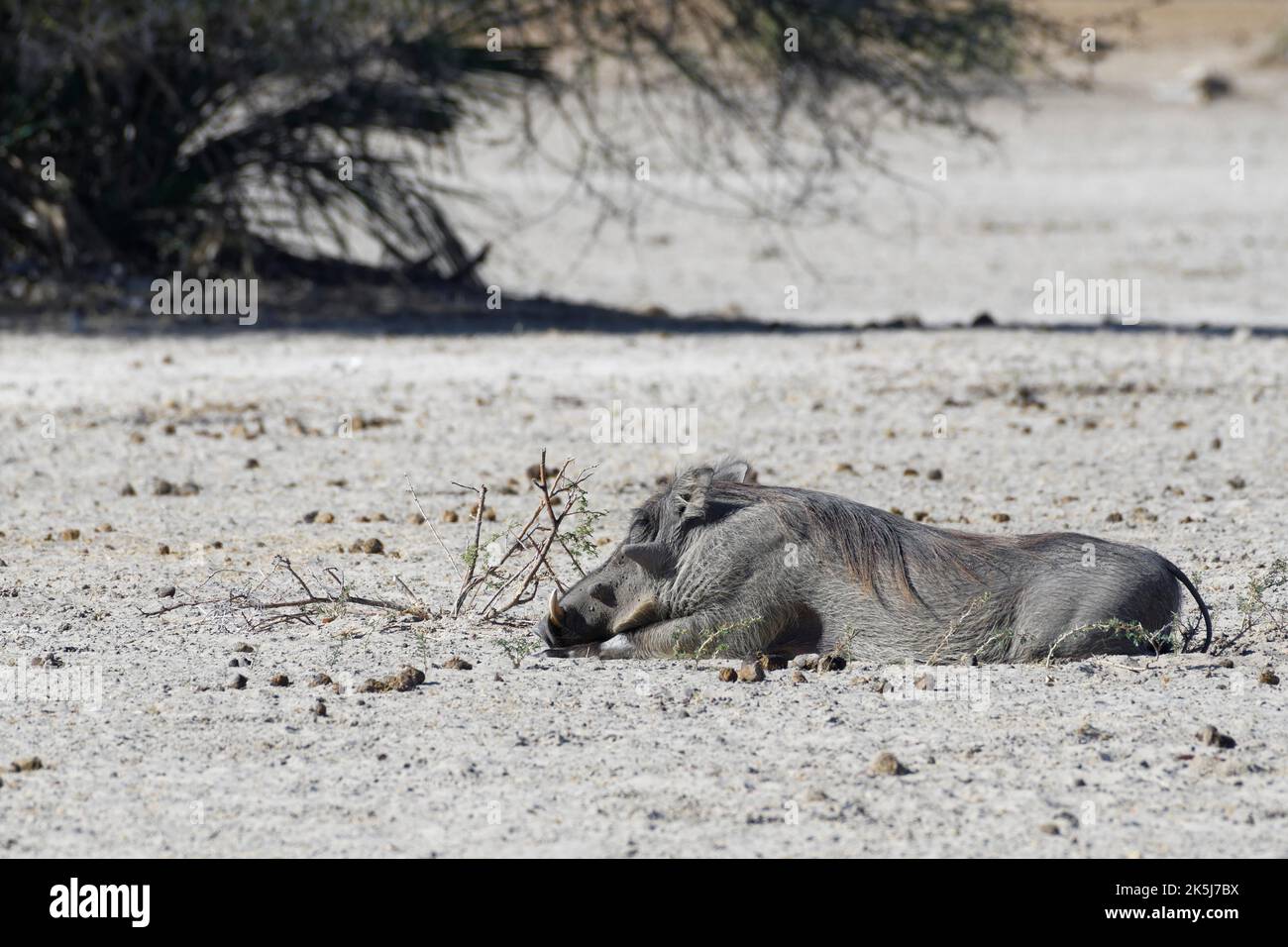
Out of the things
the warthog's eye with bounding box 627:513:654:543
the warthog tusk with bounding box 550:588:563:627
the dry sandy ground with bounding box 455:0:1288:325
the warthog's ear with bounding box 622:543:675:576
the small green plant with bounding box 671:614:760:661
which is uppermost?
the dry sandy ground with bounding box 455:0:1288:325

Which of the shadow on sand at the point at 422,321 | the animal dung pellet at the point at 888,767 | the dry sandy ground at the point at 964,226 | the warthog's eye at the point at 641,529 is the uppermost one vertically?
the dry sandy ground at the point at 964,226

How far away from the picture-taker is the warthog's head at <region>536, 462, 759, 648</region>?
5539 mm

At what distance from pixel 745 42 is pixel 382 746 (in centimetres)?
1099

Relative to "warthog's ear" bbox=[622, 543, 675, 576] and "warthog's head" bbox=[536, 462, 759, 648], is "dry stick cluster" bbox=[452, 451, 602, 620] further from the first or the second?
"warthog's ear" bbox=[622, 543, 675, 576]

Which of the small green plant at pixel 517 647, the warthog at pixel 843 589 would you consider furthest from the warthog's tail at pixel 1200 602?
the small green plant at pixel 517 647

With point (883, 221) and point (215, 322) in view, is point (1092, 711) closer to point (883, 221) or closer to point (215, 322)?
point (215, 322)

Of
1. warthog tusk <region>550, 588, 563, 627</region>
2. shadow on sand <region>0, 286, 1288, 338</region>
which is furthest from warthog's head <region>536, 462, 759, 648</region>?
shadow on sand <region>0, 286, 1288, 338</region>

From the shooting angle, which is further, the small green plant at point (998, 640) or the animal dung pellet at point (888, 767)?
the small green plant at point (998, 640)

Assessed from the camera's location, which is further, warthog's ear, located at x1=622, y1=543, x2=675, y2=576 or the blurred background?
the blurred background

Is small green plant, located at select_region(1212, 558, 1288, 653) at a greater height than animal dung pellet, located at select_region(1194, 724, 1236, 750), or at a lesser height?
greater

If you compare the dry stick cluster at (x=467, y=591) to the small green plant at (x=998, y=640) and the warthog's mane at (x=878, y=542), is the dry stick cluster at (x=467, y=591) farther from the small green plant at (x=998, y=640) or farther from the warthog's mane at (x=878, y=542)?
the small green plant at (x=998, y=640)

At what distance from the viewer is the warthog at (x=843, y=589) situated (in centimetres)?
536

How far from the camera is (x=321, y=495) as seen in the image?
26.8ft
